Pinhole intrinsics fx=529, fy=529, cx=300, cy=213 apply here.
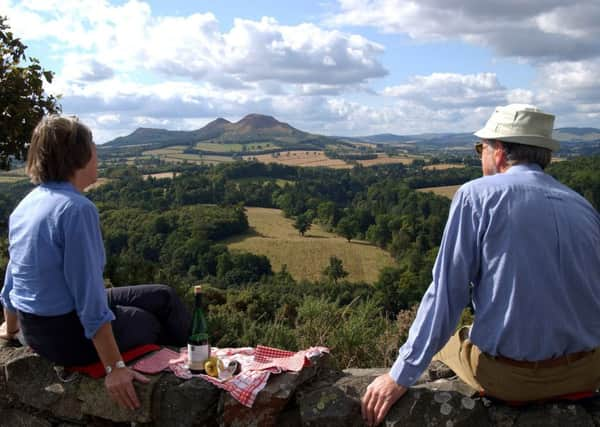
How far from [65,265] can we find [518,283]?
1.95 meters

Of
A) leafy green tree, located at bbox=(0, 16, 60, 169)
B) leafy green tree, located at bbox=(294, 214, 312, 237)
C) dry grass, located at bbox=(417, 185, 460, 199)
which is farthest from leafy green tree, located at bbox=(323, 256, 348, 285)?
leafy green tree, located at bbox=(0, 16, 60, 169)

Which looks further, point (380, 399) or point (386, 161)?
point (386, 161)

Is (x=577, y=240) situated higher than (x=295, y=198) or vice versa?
(x=577, y=240)

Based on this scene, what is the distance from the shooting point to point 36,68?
6.56 meters

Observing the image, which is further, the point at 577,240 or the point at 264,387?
the point at 264,387

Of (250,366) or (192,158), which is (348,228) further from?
(192,158)

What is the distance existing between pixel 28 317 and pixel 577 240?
8.25 feet

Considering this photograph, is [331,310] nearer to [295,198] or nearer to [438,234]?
[438,234]

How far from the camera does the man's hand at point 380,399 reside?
2217 millimetres

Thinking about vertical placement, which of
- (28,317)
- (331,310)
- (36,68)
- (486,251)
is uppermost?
(36,68)

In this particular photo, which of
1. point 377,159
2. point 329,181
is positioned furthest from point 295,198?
point 377,159

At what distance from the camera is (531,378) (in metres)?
2.09

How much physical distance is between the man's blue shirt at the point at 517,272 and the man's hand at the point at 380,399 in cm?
10

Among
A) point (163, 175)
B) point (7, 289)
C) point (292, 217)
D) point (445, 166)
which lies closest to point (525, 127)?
point (7, 289)
